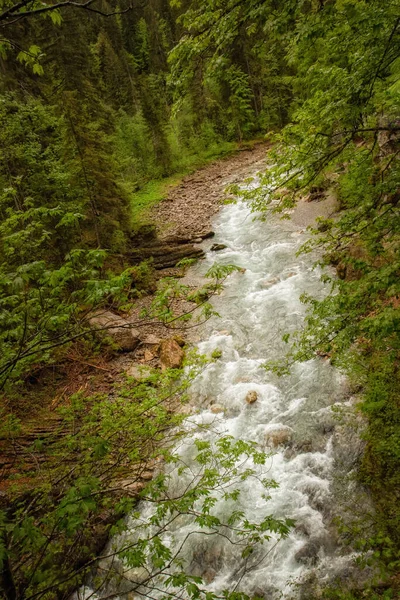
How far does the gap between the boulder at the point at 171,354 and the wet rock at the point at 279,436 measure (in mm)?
3348

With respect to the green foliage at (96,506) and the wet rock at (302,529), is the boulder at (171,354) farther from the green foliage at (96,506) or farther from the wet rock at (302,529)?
the wet rock at (302,529)

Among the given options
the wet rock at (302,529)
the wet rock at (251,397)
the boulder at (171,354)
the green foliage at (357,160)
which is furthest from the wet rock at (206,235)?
the wet rock at (302,529)

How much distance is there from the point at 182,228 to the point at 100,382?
39.9 ft

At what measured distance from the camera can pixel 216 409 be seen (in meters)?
8.17

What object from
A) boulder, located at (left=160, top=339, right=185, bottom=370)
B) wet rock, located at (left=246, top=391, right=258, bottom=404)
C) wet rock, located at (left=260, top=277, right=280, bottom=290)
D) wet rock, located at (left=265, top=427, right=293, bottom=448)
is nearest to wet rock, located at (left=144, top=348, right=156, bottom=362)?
boulder, located at (left=160, top=339, right=185, bottom=370)

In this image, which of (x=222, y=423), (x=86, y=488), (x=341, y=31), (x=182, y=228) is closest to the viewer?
(x=86, y=488)

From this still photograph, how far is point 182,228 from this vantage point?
64.6 feet

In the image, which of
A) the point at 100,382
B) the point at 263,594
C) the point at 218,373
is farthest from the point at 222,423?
the point at 100,382

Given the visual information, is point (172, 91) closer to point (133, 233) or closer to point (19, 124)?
point (19, 124)

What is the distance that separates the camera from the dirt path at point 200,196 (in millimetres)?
19692

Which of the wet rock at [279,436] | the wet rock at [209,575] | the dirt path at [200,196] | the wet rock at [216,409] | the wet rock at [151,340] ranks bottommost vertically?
the wet rock at [209,575]

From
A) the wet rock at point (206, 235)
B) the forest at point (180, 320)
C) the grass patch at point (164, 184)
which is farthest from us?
the grass patch at point (164, 184)

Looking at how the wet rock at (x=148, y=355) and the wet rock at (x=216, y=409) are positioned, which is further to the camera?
the wet rock at (x=148, y=355)

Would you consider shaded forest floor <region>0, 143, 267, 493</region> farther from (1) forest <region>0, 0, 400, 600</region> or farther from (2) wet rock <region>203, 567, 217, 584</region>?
(2) wet rock <region>203, 567, 217, 584</region>
